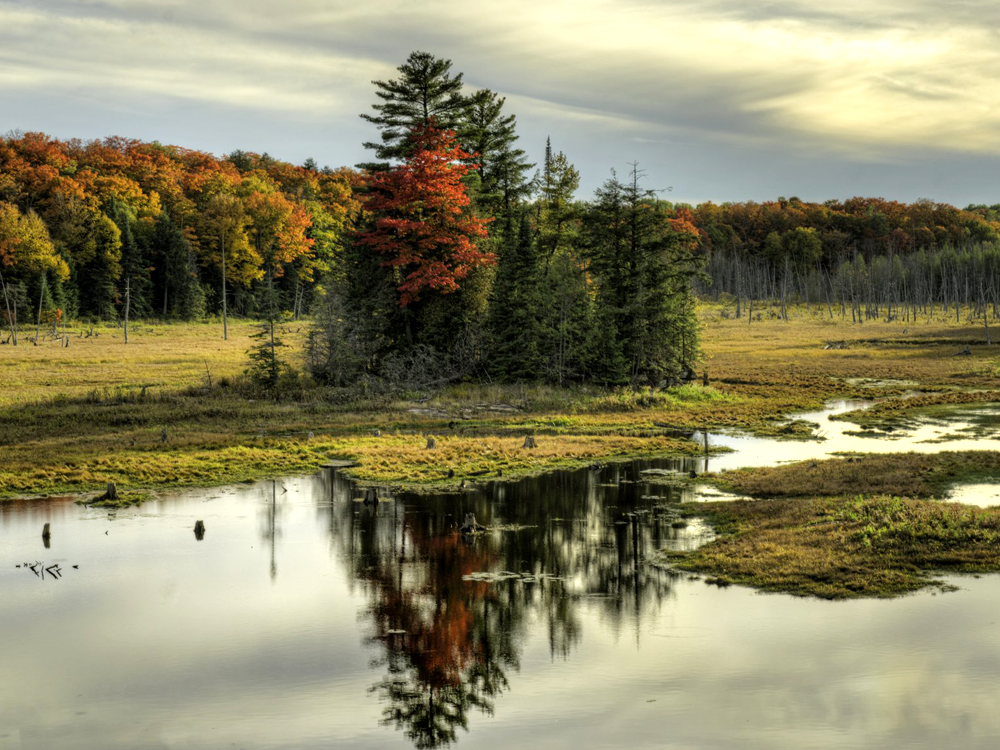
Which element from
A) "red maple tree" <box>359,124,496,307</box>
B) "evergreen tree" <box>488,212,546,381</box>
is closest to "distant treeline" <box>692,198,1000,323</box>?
"evergreen tree" <box>488,212,546,381</box>

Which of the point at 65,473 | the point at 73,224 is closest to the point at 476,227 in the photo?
the point at 65,473

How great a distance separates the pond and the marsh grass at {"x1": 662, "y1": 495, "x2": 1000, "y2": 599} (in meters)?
0.73

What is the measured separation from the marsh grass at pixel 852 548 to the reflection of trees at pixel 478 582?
171cm

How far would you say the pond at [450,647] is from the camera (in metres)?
11.6

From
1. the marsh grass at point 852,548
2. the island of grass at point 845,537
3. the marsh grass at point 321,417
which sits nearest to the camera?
the marsh grass at point 852,548

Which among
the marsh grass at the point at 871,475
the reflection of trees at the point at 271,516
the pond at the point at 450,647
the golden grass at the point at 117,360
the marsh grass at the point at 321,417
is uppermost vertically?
the golden grass at the point at 117,360

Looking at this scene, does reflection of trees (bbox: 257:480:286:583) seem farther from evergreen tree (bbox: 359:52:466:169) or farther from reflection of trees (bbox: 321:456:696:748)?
evergreen tree (bbox: 359:52:466:169)

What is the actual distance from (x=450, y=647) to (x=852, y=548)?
31.2 feet

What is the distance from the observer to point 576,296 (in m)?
46.8

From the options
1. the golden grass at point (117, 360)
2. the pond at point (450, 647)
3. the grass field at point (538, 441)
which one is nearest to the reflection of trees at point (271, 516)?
the pond at point (450, 647)

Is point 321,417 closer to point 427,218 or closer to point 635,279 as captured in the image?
point 427,218

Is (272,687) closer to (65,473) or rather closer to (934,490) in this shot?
(65,473)

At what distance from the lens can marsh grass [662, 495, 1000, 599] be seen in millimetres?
17062

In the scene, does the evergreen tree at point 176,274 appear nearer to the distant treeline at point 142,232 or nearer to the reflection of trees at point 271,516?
the distant treeline at point 142,232
